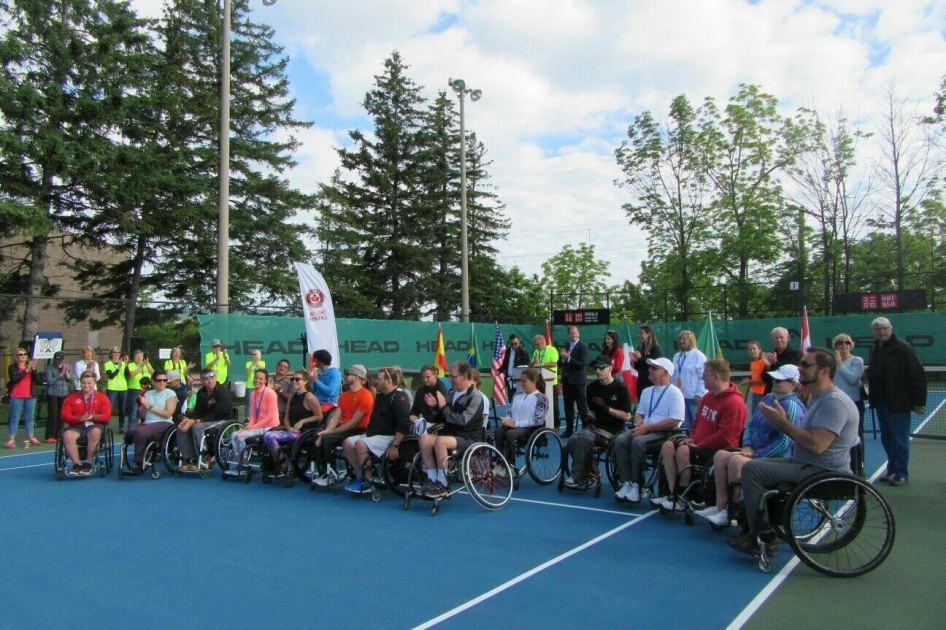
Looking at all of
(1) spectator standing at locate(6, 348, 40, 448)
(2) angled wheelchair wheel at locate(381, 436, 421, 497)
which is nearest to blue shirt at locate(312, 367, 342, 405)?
(2) angled wheelchair wheel at locate(381, 436, 421, 497)

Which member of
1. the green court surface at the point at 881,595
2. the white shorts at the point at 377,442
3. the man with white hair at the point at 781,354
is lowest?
the green court surface at the point at 881,595

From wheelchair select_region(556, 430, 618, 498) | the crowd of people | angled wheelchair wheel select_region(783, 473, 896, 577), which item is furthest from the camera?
wheelchair select_region(556, 430, 618, 498)

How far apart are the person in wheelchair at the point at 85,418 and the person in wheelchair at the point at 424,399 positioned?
3.86 meters

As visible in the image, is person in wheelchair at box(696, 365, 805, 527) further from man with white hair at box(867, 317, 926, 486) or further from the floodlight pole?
the floodlight pole

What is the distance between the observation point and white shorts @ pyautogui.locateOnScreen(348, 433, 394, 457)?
645 cm

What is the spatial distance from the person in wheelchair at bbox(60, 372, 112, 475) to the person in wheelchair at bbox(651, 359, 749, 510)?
6350mm

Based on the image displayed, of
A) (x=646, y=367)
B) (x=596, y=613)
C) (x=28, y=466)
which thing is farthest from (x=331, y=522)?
(x=28, y=466)

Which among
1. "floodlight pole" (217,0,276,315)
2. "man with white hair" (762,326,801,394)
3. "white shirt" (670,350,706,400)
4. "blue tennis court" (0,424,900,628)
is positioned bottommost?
"blue tennis court" (0,424,900,628)

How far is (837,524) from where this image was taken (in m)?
4.15

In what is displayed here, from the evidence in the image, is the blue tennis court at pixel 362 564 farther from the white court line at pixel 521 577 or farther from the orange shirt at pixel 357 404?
the orange shirt at pixel 357 404

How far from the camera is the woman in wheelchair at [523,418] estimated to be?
6992mm

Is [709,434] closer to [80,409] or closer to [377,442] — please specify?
[377,442]

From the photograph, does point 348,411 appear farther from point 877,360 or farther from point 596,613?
point 877,360

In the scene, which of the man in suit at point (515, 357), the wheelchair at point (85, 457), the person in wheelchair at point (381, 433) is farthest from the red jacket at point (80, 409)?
the man in suit at point (515, 357)
